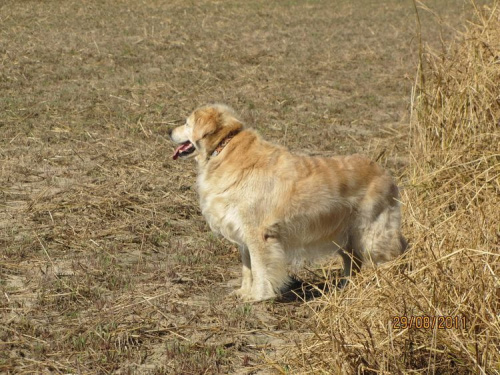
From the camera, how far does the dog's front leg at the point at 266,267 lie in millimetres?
5945

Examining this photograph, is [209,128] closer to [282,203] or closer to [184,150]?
[184,150]

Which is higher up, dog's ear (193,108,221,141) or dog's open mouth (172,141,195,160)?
dog's ear (193,108,221,141)

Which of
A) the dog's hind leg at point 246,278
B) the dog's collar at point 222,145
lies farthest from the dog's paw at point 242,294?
the dog's collar at point 222,145

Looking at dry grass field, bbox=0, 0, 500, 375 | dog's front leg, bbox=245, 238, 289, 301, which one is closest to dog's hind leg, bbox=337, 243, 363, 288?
dry grass field, bbox=0, 0, 500, 375

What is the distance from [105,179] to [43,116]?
2.74 m

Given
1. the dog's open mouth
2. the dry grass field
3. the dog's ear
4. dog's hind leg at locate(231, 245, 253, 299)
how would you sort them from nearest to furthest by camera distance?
the dry grass field, dog's hind leg at locate(231, 245, 253, 299), the dog's ear, the dog's open mouth

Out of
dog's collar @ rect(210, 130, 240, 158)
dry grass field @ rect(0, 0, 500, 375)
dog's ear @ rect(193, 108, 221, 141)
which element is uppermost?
dog's ear @ rect(193, 108, 221, 141)

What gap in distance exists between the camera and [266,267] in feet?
19.6

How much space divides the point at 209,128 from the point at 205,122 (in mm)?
67
